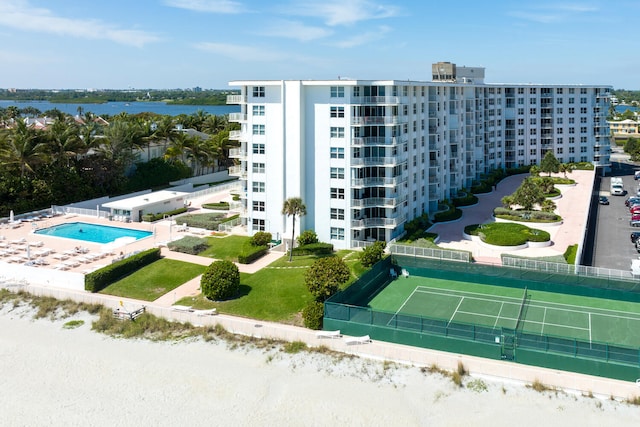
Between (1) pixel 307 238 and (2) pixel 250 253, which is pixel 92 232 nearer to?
(2) pixel 250 253

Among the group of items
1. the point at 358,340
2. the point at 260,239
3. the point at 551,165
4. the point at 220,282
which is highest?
the point at 551,165

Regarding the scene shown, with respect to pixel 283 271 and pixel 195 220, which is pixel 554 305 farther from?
pixel 195 220

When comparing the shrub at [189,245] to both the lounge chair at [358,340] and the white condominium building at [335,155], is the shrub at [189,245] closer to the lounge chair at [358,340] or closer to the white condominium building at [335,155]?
the white condominium building at [335,155]

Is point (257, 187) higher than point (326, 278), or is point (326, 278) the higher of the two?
point (257, 187)

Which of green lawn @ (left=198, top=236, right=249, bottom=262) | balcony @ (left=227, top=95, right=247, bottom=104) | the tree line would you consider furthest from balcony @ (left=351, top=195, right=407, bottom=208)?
the tree line

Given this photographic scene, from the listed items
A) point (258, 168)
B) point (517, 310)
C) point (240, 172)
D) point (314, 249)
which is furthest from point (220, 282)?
point (517, 310)

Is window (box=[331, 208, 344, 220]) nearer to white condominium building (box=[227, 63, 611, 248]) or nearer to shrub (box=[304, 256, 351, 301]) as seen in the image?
white condominium building (box=[227, 63, 611, 248])
